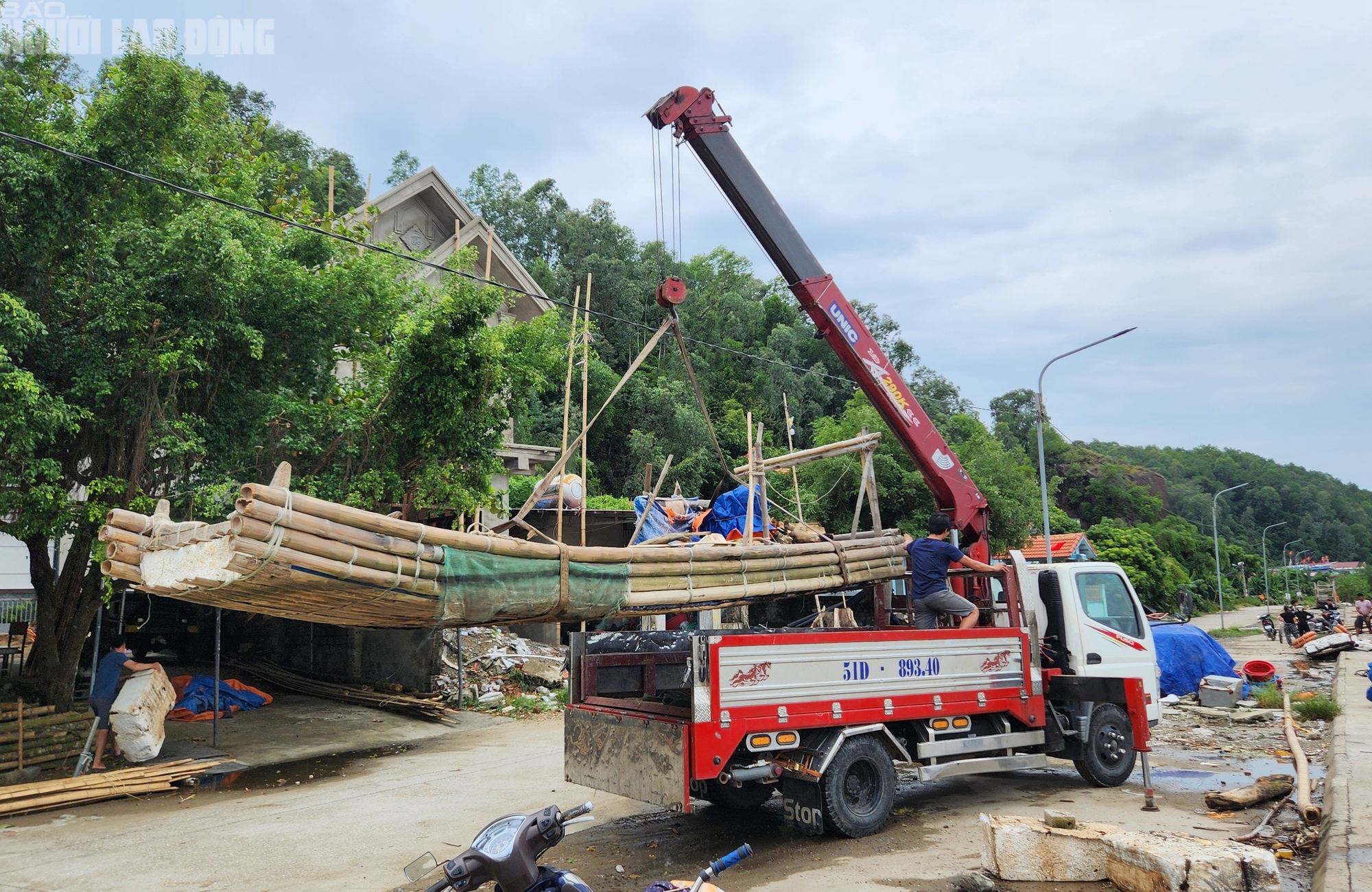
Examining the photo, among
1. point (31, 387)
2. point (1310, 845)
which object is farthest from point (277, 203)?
point (1310, 845)

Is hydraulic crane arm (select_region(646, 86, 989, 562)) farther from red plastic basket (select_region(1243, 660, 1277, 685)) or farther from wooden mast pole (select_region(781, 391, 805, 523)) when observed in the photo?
red plastic basket (select_region(1243, 660, 1277, 685))

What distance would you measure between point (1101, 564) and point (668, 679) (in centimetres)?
469

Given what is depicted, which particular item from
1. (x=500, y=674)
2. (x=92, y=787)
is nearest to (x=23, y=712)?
(x=92, y=787)

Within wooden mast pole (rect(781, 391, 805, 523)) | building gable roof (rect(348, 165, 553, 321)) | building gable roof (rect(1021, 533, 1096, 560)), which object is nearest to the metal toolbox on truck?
wooden mast pole (rect(781, 391, 805, 523))

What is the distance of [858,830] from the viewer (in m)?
6.80

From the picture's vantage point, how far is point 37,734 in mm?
9906

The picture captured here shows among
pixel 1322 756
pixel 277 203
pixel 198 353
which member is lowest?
pixel 1322 756

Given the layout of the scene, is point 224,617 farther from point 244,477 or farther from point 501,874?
point 501,874

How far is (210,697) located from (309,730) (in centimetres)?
246

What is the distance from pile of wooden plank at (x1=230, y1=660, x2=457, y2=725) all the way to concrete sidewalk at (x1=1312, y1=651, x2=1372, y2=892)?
1070cm

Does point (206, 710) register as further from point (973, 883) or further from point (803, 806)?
A: point (973, 883)

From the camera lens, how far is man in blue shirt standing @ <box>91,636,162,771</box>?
32.5ft

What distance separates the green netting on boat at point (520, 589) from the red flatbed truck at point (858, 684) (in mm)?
708

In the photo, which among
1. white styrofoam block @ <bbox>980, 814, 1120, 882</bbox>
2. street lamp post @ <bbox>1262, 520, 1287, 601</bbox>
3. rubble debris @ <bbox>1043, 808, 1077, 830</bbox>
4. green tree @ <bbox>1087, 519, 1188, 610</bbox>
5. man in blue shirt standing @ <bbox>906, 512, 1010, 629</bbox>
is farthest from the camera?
street lamp post @ <bbox>1262, 520, 1287, 601</bbox>
